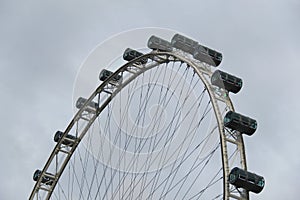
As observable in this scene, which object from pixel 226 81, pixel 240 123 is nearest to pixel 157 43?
pixel 226 81

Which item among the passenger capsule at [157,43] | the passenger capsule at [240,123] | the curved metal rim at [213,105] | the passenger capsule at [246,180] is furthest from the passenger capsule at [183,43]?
the passenger capsule at [246,180]

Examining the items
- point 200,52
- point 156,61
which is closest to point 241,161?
point 200,52

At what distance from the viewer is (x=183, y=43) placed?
45.9 m

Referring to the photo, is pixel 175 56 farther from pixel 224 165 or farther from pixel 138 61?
pixel 224 165

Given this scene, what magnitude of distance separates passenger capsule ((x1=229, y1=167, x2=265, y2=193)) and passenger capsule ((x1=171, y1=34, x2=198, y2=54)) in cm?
931

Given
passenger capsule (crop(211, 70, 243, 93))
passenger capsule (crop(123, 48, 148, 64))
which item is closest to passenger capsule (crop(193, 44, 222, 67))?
passenger capsule (crop(211, 70, 243, 93))

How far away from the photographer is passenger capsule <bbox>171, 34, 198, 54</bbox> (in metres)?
45.6

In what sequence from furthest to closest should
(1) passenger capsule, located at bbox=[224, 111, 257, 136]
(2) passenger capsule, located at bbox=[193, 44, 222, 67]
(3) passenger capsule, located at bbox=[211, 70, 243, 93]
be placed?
(2) passenger capsule, located at bbox=[193, 44, 222, 67], (3) passenger capsule, located at bbox=[211, 70, 243, 93], (1) passenger capsule, located at bbox=[224, 111, 257, 136]

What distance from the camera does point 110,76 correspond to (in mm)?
52188

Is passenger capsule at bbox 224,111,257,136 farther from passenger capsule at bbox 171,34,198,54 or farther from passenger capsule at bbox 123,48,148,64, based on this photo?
passenger capsule at bbox 123,48,148,64

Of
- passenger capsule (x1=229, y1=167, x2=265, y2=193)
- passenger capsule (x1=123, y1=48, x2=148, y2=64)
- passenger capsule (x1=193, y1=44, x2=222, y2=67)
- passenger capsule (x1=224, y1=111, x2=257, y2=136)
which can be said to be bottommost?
passenger capsule (x1=229, y1=167, x2=265, y2=193)

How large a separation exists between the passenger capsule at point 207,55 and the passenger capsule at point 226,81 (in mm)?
2204

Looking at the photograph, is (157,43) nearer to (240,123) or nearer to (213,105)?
(213,105)

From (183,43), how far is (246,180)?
10.2 meters
